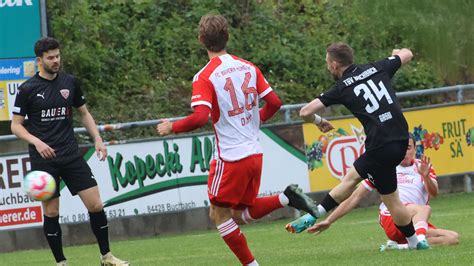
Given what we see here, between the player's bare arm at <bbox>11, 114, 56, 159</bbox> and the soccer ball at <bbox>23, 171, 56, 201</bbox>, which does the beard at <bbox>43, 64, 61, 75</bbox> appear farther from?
A: the soccer ball at <bbox>23, 171, 56, 201</bbox>

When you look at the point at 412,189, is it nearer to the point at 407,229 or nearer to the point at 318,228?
the point at 407,229

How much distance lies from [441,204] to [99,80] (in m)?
6.16

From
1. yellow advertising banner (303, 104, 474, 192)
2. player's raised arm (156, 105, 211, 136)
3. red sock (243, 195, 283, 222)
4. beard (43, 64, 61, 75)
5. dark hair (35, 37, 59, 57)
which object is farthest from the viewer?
yellow advertising banner (303, 104, 474, 192)

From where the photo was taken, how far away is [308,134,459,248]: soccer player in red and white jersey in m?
11.0

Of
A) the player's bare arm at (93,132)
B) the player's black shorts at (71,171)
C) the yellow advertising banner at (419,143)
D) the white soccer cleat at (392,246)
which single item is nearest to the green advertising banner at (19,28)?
the yellow advertising banner at (419,143)

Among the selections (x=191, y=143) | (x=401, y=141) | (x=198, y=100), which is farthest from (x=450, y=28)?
(x=198, y=100)

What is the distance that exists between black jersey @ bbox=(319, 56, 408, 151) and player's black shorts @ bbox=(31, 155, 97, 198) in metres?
2.32

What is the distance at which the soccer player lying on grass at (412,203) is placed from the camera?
10969mm

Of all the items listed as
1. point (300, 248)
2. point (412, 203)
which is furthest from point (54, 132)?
point (412, 203)

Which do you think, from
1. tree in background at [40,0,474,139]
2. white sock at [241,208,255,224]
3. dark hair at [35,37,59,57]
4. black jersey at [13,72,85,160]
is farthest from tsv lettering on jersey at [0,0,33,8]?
white sock at [241,208,255,224]

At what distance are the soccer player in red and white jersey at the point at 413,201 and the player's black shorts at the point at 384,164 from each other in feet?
1.55

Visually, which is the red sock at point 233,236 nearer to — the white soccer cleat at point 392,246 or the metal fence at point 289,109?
the white soccer cleat at point 392,246

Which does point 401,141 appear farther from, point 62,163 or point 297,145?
point 297,145

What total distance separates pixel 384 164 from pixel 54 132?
9.82 feet
